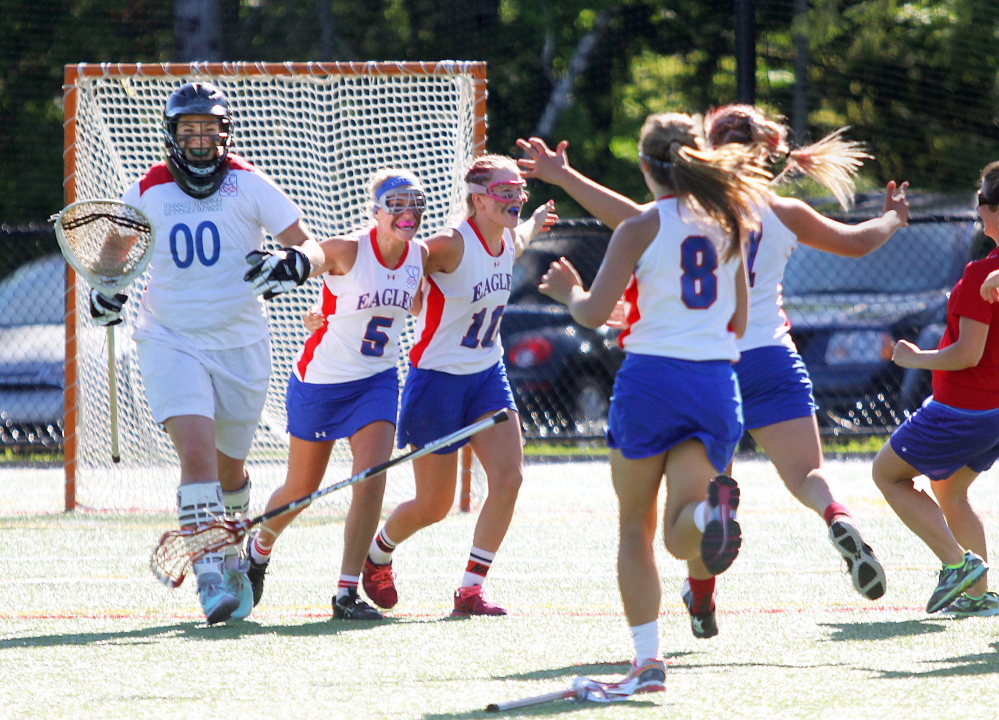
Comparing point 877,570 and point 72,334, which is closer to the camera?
point 877,570

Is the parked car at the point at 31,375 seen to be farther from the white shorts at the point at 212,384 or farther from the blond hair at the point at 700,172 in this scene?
the blond hair at the point at 700,172

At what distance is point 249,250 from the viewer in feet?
17.1

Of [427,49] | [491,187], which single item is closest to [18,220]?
[427,49]

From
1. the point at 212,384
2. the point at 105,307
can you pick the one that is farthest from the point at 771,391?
the point at 105,307

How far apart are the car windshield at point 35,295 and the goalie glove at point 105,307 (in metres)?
6.86

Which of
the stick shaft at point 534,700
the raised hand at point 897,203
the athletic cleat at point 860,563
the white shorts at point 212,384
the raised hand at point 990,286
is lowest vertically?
the stick shaft at point 534,700

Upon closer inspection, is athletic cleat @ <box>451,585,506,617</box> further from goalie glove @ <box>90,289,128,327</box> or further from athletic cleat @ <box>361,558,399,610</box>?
goalie glove @ <box>90,289,128,327</box>

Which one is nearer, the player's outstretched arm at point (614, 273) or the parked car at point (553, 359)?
the player's outstretched arm at point (614, 273)

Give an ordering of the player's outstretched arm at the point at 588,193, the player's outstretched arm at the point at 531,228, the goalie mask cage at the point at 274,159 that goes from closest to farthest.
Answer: the player's outstretched arm at the point at 588,193 → the player's outstretched arm at the point at 531,228 → the goalie mask cage at the point at 274,159

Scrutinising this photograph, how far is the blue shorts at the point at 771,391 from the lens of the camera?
15.4 ft

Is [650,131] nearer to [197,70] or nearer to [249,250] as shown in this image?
[249,250]

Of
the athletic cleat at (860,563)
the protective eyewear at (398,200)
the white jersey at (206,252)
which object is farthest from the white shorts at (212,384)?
the athletic cleat at (860,563)

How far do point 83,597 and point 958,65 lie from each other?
1211 centimetres

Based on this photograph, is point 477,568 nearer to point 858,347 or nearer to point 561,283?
point 561,283
